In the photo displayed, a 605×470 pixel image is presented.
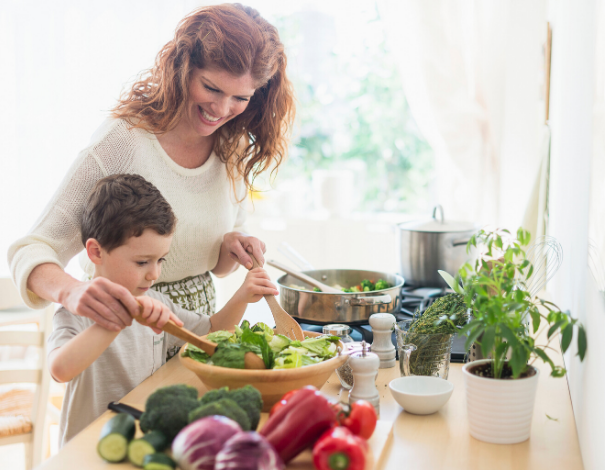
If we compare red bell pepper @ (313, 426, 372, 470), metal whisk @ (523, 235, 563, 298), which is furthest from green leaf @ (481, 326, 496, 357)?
red bell pepper @ (313, 426, 372, 470)

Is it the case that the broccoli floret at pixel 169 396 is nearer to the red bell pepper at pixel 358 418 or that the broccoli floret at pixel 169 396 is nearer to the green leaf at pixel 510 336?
the red bell pepper at pixel 358 418

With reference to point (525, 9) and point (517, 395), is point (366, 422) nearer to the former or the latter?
point (517, 395)

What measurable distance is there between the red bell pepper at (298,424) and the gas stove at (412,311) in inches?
20.2

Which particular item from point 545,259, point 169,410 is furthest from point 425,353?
point 545,259

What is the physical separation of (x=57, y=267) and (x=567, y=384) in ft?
3.62

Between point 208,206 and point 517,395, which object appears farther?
point 208,206

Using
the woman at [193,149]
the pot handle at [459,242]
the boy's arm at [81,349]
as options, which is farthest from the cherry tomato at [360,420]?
the pot handle at [459,242]

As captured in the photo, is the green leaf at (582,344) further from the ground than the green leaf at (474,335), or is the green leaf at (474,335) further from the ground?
the green leaf at (474,335)

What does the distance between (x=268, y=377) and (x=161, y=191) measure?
670 millimetres

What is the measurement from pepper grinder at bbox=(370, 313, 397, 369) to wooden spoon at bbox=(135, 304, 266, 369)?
0.32 m

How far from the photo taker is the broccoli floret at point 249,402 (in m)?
0.82

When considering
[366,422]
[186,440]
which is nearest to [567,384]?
[366,422]

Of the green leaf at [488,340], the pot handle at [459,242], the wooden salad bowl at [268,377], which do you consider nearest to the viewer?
the green leaf at [488,340]

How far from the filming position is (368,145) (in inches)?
155
